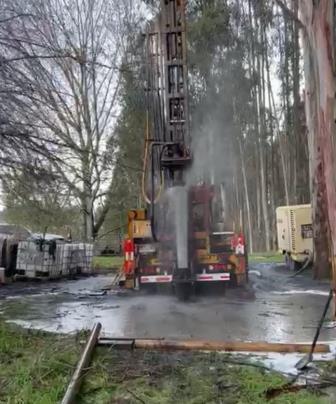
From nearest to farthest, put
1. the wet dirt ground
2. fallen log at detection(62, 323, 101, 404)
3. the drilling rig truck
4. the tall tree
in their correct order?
fallen log at detection(62, 323, 101, 404) → the tall tree → the wet dirt ground → the drilling rig truck

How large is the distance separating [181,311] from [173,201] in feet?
8.09

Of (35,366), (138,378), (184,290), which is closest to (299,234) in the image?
(184,290)

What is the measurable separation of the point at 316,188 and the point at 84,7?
8.24 metres

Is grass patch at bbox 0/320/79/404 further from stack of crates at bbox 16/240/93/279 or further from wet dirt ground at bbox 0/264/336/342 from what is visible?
stack of crates at bbox 16/240/93/279

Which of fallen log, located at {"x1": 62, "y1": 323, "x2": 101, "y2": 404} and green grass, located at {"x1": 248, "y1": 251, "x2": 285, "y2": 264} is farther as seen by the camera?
green grass, located at {"x1": 248, "y1": 251, "x2": 285, "y2": 264}

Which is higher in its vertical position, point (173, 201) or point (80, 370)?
point (173, 201)

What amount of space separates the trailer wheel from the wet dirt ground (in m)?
0.20

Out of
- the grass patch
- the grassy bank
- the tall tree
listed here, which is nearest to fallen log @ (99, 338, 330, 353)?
the grassy bank

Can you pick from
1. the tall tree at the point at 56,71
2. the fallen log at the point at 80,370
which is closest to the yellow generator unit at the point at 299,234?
the tall tree at the point at 56,71

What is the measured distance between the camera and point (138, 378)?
5.29 metres

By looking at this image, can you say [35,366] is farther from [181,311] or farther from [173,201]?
[173,201]

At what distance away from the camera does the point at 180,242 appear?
1133cm

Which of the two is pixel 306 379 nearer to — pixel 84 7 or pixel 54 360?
pixel 54 360

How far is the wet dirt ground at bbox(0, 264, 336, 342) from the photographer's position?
786 centimetres
